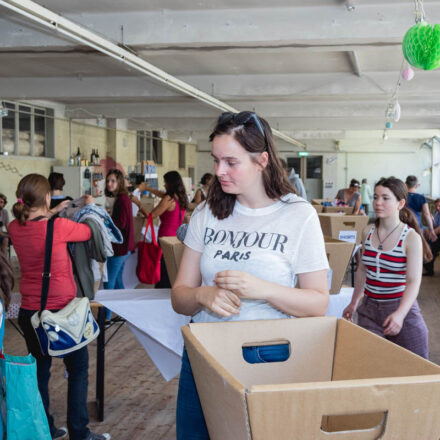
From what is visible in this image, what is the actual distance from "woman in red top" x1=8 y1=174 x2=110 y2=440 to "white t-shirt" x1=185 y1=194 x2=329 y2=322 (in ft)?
5.02

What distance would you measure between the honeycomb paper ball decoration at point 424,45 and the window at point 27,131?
8935 mm

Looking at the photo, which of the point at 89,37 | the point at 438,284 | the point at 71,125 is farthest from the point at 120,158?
the point at 89,37

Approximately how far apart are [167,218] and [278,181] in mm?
4287

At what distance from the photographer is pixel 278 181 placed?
5.17ft

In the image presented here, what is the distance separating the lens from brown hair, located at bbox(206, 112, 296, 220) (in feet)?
4.98

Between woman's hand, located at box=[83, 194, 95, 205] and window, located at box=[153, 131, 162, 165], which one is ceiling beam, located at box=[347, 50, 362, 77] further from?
window, located at box=[153, 131, 162, 165]

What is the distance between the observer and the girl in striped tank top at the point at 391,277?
2711 mm

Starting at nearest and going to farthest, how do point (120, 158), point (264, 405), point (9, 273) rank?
point (264, 405) < point (9, 273) < point (120, 158)

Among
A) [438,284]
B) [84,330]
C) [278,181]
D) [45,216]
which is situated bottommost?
[438,284]

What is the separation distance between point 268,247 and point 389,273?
1.54 meters

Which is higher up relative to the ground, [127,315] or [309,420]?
[309,420]

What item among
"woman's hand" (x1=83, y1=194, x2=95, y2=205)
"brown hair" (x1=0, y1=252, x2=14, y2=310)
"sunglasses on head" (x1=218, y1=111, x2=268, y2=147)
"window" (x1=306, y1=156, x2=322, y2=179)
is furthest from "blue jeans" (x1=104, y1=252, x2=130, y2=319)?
"window" (x1=306, y1=156, x2=322, y2=179)

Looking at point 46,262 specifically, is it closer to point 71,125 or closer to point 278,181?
point 278,181

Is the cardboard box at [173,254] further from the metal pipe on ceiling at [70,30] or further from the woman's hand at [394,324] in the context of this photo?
the metal pipe on ceiling at [70,30]
